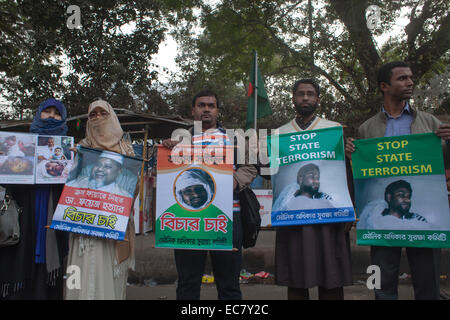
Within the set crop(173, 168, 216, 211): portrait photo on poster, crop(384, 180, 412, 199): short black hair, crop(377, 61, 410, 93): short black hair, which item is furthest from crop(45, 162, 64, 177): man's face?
crop(377, 61, 410, 93): short black hair

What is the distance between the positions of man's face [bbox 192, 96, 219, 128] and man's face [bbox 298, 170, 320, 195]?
3.09 feet

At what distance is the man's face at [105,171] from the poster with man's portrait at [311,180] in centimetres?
133

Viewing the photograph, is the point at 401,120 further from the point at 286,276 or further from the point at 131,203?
the point at 131,203

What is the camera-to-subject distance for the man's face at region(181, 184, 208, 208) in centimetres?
304

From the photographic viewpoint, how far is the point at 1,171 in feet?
10.8

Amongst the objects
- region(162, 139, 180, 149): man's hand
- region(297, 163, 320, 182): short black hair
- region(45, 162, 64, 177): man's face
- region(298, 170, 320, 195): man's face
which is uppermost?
region(162, 139, 180, 149): man's hand

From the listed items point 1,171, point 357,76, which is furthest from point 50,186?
point 357,76

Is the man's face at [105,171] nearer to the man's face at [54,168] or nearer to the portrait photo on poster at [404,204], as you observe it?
the man's face at [54,168]

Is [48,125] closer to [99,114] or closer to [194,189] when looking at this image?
[99,114]

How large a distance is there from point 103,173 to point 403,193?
2374 millimetres

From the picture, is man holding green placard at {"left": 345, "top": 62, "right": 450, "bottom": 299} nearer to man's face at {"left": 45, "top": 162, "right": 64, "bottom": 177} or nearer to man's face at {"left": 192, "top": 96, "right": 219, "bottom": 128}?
man's face at {"left": 192, "top": 96, "right": 219, "bottom": 128}

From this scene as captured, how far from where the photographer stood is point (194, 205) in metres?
3.05

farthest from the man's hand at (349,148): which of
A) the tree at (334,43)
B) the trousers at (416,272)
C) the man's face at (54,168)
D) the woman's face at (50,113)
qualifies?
the tree at (334,43)
